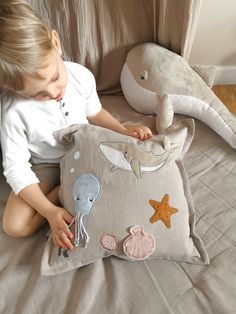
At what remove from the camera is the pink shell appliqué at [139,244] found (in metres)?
0.76

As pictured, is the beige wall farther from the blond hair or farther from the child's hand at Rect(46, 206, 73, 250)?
the child's hand at Rect(46, 206, 73, 250)

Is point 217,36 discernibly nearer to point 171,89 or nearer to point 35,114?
point 171,89

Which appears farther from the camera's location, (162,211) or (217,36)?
(217,36)

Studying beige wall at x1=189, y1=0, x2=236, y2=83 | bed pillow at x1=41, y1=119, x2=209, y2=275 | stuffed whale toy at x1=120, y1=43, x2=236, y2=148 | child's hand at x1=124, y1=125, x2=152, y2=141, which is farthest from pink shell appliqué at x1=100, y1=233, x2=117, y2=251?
beige wall at x1=189, y1=0, x2=236, y2=83

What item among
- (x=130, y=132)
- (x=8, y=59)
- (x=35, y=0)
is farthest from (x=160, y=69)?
(x=8, y=59)

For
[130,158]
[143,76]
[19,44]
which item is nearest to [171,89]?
[143,76]

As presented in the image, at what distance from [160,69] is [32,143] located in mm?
431

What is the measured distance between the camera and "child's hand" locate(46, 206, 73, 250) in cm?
78

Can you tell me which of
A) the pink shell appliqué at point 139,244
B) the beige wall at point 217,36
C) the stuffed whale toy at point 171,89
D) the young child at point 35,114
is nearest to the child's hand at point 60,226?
the young child at point 35,114

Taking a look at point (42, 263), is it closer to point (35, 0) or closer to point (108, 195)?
point (108, 195)

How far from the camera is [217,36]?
144 cm

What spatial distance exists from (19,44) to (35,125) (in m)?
0.21

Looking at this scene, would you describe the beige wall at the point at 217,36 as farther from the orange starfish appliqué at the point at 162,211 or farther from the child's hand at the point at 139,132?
the orange starfish appliqué at the point at 162,211

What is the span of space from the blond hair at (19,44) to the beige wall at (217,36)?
79 cm
